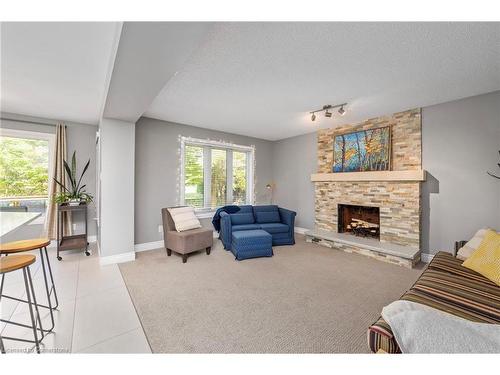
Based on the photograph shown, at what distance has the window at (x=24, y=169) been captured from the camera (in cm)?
343

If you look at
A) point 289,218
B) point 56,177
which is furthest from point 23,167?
point 289,218

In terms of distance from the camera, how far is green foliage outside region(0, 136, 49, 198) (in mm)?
3441

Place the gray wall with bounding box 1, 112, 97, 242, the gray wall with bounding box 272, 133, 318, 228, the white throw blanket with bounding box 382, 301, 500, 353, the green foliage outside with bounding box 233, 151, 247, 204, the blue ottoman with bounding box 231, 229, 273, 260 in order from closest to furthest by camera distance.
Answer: the white throw blanket with bounding box 382, 301, 500, 353, the blue ottoman with bounding box 231, 229, 273, 260, the gray wall with bounding box 1, 112, 97, 242, the gray wall with bounding box 272, 133, 318, 228, the green foliage outside with bounding box 233, 151, 247, 204

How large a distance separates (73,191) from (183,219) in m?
2.11

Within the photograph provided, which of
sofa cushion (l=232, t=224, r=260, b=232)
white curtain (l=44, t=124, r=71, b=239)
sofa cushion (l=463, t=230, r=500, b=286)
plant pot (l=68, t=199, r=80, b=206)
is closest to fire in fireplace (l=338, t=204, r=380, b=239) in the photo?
sofa cushion (l=232, t=224, r=260, b=232)

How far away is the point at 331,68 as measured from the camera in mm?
2148

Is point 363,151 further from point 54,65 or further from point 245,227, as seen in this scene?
point 54,65

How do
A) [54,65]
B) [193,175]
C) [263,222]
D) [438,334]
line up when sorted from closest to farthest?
[438,334] → [54,65] → [263,222] → [193,175]

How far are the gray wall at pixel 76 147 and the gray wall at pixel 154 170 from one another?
3.54 ft

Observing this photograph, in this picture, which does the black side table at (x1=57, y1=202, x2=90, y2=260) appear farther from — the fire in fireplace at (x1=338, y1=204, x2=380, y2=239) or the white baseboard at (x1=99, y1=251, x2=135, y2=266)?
the fire in fireplace at (x1=338, y1=204, x2=380, y2=239)

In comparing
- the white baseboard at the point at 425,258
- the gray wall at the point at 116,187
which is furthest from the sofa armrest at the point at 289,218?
the gray wall at the point at 116,187

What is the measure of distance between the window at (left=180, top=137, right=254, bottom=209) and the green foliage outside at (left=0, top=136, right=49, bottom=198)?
2.39 m
